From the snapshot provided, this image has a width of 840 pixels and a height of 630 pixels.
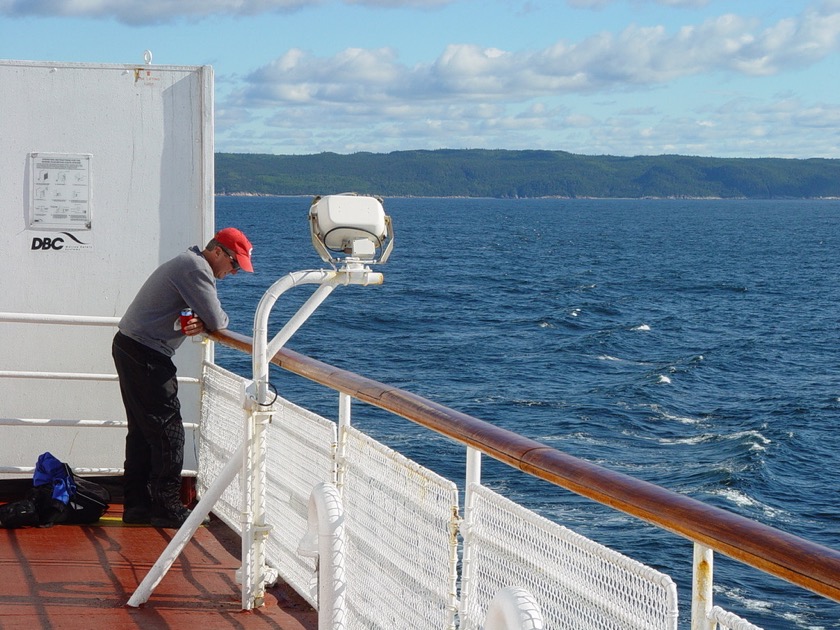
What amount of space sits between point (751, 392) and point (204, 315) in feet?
92.6

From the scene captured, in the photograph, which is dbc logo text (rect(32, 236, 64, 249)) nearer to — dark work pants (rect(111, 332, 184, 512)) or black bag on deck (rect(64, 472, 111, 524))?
dark work pants (rect(111, 332, 184, 512))

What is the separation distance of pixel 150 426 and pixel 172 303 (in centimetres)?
59

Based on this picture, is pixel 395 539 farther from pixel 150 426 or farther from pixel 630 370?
pixel 630 370

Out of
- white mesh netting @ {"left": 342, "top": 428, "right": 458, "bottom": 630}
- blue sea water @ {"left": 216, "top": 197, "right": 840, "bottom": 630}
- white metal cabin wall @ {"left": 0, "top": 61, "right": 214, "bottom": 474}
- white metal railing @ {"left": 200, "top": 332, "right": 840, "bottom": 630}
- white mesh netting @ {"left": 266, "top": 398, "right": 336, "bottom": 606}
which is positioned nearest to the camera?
white metal railing @ {"left": 200, "top": 332, "right": 840, "bottom": 630}

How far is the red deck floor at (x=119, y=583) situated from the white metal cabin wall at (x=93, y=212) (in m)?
0.70

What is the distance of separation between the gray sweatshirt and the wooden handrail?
65.1 inches

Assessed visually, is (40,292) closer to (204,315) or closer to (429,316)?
(204,315)

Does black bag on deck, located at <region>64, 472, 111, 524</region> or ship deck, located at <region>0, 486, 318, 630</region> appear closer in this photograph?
ship deck, located at <region>0, 486, 318, 630</region>

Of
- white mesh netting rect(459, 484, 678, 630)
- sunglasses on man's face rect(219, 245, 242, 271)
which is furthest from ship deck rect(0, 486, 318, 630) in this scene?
white mesh netting rect(459, 484, 678, 630)

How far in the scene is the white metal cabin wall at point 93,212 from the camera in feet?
17.8

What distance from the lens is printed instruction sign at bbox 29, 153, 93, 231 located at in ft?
17.8

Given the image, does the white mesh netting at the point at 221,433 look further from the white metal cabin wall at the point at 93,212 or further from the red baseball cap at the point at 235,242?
the red baseball cap at the point at 235,242

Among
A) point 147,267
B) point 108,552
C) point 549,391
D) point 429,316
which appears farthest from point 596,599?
point 429,316

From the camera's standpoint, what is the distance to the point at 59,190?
5457 mm
